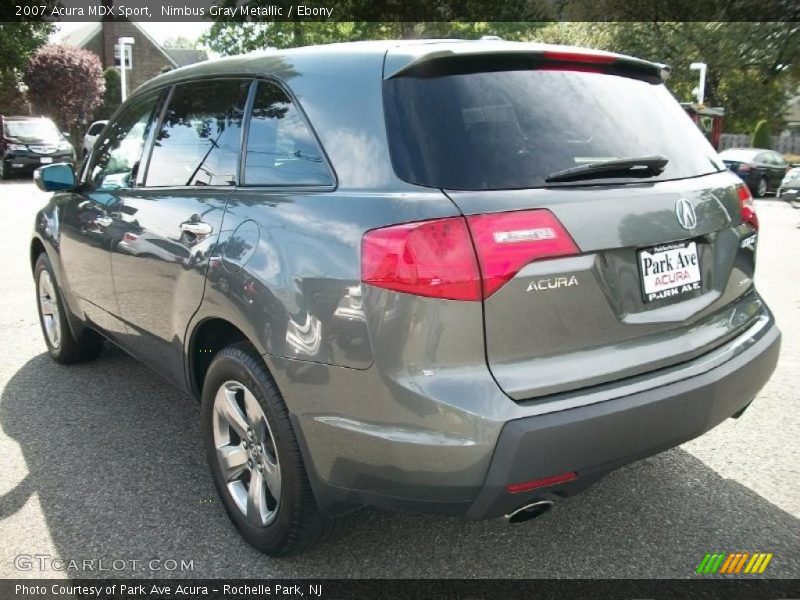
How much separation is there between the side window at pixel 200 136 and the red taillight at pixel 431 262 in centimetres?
104

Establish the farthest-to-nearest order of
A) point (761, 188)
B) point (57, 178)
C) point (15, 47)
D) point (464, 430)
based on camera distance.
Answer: point (15, 47), point (761, 188), point (57, 178), point (464, 430)

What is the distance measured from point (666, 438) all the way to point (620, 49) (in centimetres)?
3636

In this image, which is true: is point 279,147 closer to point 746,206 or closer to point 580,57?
point 580,57

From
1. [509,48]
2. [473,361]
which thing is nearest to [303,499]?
[473,361]

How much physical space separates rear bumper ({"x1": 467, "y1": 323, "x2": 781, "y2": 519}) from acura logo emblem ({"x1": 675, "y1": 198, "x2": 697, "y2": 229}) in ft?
1.62

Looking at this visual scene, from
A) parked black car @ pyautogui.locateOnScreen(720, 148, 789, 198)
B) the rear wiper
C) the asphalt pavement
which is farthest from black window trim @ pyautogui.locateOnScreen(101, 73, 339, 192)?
parked black car @ pyautogui.locateOnScreen(720, 148, 789, 198)

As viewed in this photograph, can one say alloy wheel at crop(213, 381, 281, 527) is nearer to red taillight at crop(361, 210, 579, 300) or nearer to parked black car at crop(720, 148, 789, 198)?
red taillight at crop(361, 210, 579, 300)

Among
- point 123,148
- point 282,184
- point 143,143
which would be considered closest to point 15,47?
point 123,148

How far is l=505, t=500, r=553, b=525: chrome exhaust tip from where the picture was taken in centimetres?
225

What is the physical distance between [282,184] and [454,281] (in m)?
0.88

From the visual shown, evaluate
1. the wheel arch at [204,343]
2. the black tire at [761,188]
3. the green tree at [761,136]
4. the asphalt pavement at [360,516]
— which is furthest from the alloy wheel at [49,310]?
the green tree at [761,136]

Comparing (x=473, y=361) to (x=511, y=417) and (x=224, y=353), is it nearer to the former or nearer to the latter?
(x=511, y=417)

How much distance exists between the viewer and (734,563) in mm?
2678

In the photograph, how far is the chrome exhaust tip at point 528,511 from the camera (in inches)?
88.4
